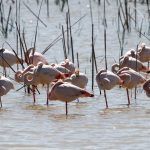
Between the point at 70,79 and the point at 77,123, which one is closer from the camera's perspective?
the point at 77,123

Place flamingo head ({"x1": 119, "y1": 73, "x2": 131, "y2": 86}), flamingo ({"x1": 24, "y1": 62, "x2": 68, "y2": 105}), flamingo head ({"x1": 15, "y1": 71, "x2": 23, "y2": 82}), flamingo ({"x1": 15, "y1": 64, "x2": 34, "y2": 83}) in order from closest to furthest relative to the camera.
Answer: flamingo head ({"x1": 119, "y1": 73, "x2": 131, "y2": 86}) → flamingo ({"x1": 24, "y1": 62, "x2": 68, "y2": 105}) → flamingo ({"x1": 15, "y1": 64, "x2": 34, "y2": 83}) → flamingo head ({"x1": 15, "y1": 71, "x2": 23, "y2": 82})

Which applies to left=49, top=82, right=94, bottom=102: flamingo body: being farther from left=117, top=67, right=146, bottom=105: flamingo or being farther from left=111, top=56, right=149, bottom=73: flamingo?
left=111, top=56, right=149, bottom=73: flamingo

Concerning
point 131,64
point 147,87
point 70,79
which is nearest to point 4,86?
point 70,79

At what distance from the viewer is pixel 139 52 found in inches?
490

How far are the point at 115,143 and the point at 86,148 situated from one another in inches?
14.4

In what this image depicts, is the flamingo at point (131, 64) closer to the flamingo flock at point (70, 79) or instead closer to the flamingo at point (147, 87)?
the flamingo flock at point (70, 79)

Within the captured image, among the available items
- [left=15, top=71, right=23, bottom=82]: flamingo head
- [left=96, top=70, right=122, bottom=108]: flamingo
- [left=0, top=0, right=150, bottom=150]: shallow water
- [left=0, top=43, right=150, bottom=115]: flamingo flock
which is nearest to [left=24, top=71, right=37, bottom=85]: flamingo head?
[left=0, top=43, right=150, bottom=115]: flamingo flock

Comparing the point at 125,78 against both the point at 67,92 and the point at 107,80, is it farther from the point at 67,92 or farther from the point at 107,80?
the point at 67,92

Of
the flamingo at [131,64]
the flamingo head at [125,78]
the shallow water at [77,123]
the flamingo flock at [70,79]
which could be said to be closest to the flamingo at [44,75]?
the flamingo flock at [70,79]

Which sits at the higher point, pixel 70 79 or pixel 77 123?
pixel 70 79

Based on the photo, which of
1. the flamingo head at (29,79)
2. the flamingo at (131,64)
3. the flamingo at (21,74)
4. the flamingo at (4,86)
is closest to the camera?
the flamingo at (4,86)

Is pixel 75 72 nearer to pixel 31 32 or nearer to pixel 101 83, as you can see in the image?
pixel 101 83

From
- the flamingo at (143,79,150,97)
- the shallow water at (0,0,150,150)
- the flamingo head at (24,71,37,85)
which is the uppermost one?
the flamingo head at (24,71,37,85)

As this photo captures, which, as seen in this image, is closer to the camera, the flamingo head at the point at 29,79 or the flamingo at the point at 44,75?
the flamingo at the point at 44,75
